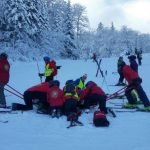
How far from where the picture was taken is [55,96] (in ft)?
41.7

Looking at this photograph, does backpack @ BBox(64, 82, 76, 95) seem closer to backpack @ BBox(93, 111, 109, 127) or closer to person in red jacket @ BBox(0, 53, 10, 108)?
backpack @ BBox(93, 111, 109, 127)

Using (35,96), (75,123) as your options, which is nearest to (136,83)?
(35,96)

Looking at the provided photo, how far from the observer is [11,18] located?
45469 mm

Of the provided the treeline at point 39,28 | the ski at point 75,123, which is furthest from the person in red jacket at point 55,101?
the treeline at point 39,28

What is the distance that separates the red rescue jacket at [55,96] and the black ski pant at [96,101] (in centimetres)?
84

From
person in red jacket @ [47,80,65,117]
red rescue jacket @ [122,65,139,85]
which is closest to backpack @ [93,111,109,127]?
person in red jacket @ [47,80,65,117]

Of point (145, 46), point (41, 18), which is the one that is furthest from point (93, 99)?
point (145, 46)

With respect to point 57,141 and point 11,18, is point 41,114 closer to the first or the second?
point 57,141

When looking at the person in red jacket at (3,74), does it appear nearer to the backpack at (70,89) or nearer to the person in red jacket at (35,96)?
the person in red jacket at (35,96)

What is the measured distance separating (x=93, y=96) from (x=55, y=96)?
110cm

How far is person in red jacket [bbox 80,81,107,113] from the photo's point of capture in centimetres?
1271

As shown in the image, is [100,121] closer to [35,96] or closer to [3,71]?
[35,96]

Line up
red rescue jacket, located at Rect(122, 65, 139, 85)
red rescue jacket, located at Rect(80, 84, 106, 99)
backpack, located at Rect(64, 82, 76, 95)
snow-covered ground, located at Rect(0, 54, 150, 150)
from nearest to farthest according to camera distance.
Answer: snow-covered ground, located at Rect(0, 54, 150, 150)
backpack, located at Rect(64, 82, 76, 95)
red rescue jacket, located at Rect(80, 84, 106, 99)
red rescue jacket, located at Rect(122, 65, 139, 85)

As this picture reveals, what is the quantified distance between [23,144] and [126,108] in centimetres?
522
